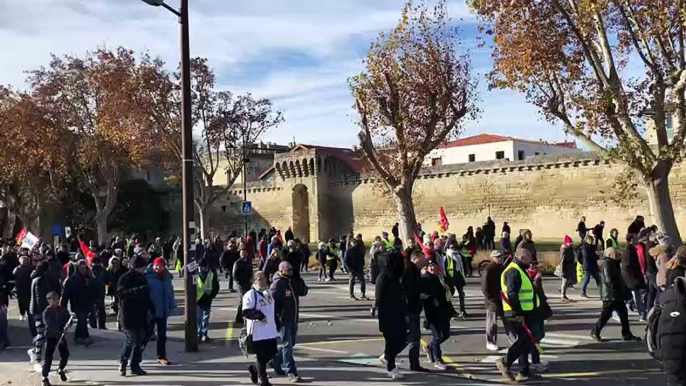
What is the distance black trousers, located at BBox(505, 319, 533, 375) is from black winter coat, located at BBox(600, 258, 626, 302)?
280 centimetres

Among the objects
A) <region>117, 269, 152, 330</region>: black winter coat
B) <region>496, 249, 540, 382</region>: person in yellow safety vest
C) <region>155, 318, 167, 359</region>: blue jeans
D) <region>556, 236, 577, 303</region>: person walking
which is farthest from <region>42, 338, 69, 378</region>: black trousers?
<region>556, 236, 577, 303</region>: person walking

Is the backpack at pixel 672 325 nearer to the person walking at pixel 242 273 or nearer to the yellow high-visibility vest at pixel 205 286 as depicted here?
the yellow high-visibility vest at pixel 205 286

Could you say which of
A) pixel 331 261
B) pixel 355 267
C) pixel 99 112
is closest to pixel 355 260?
pixel 355 267

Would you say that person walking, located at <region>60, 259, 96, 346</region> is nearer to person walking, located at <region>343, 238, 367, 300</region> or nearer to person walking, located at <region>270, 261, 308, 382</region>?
person walking, located at <region>270, 261, 308, 382</region>

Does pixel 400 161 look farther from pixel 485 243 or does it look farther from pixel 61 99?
pixel 61 99

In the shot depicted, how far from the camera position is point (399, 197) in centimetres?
2591

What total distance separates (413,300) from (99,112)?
104 ft

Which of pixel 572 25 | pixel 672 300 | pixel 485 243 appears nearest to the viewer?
pixel 672 300

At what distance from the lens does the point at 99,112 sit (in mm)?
38062

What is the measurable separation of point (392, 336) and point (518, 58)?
12096 mm

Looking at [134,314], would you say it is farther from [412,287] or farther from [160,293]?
[412,287]

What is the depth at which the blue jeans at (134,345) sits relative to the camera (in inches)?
396

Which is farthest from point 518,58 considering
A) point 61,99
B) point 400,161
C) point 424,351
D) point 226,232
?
point 226,232

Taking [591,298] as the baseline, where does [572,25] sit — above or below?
above
